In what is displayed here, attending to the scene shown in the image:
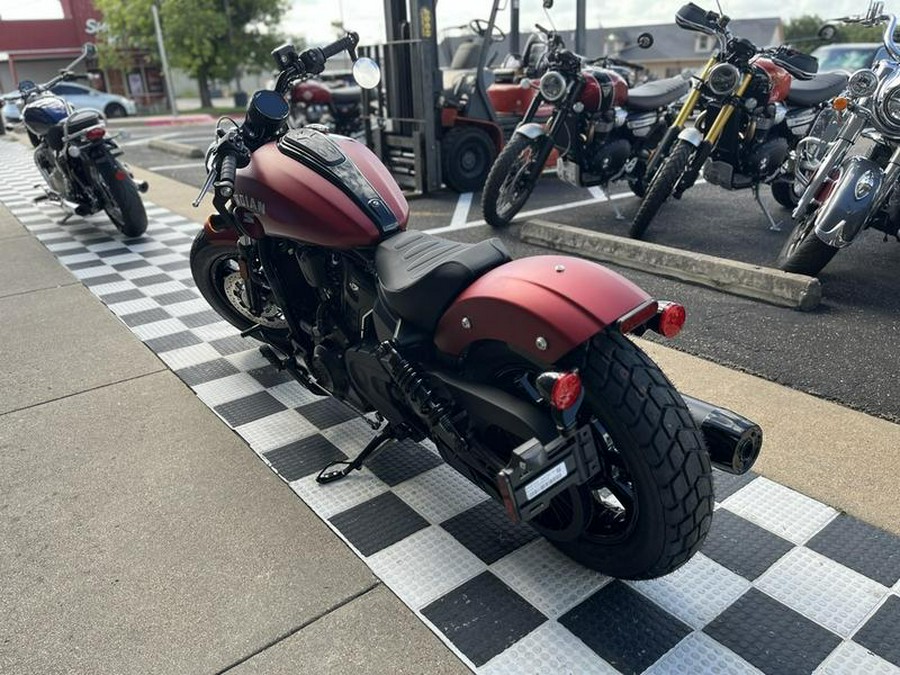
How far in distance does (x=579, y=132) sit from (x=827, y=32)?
1.93 m

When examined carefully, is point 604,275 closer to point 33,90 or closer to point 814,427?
point 814,427

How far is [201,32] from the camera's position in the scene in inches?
1075

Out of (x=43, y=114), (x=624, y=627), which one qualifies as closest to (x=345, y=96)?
(x=43, y=114)

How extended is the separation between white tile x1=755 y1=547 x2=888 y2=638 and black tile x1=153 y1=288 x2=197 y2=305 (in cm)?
361

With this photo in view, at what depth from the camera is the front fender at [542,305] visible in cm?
164

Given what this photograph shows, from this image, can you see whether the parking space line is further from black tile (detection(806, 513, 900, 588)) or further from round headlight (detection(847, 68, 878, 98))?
black tile (detection(806, 513, 900, 588))

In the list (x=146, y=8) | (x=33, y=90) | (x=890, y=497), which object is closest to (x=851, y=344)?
(x=890, y=497)

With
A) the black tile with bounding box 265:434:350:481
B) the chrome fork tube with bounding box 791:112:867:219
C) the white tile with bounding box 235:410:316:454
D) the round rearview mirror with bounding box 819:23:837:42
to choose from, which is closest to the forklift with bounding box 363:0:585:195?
the round rearview mirror with bounding box 819:23:837:42

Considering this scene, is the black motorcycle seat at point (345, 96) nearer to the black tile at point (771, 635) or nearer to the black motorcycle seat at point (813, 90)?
the black motorcycle seat at point (813, 90)

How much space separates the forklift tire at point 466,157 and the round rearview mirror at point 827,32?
3.52 meters

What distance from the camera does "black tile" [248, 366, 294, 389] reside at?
3.21 m

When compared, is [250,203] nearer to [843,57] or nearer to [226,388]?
[226,388]

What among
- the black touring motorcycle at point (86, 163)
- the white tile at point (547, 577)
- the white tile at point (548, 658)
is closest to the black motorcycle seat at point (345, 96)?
the black touring motorcycle at point (86, 163)

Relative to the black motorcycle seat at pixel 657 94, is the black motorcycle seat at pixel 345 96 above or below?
below
